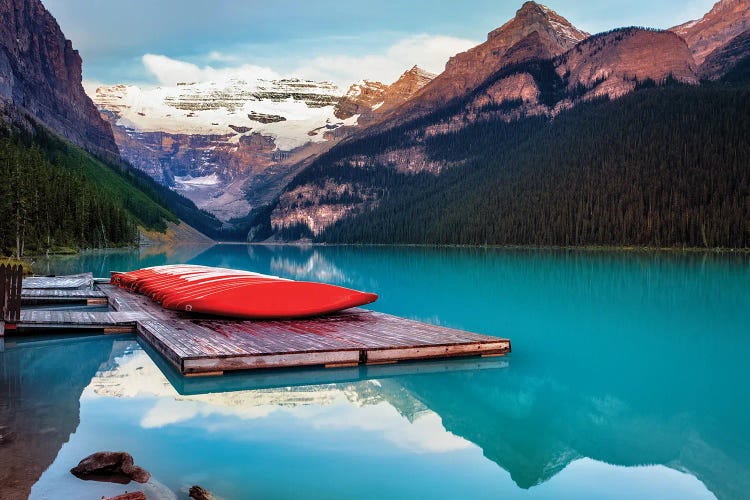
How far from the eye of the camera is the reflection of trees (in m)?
7.92

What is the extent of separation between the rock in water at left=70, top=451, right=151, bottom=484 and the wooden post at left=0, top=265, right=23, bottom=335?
10.2 m

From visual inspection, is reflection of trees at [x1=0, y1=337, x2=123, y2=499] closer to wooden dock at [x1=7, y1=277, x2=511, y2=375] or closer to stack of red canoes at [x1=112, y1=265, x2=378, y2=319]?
wooden dock at [x1=7, y1=277, x2=511, y2=375]

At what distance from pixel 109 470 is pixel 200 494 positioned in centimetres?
132

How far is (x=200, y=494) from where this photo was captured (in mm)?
7242

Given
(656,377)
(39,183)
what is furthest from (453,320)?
(39,183)

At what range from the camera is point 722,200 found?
131375mm

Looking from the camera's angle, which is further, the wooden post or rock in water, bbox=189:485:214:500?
the wooden post

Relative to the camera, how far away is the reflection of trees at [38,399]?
7922 mm

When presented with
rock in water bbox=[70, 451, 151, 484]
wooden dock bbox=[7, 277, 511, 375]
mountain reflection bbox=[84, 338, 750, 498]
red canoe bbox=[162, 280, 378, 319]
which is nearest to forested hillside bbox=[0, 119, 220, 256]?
wooden dock bbox=[7, 277, 511, 375]

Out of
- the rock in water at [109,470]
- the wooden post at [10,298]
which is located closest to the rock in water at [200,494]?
the rock in water at [109,470]

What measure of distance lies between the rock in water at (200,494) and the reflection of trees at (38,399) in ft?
5.66

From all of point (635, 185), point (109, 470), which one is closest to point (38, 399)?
point (109, 470)

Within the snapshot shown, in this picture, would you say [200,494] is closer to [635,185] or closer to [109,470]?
[109,470]

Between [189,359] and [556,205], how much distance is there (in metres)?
149
